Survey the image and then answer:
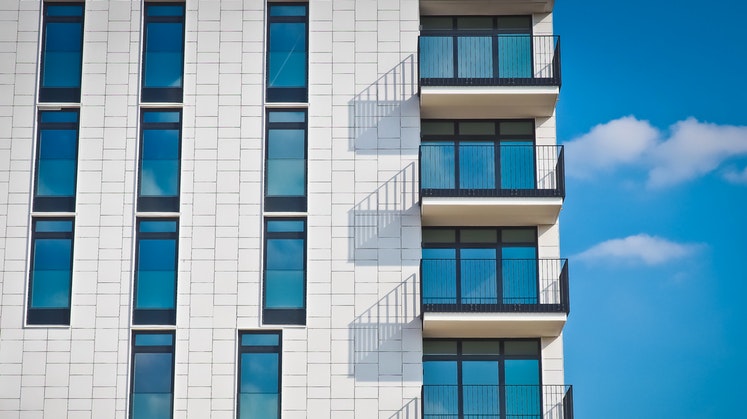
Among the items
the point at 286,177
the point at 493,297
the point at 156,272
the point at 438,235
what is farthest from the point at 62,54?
the point at 493,297

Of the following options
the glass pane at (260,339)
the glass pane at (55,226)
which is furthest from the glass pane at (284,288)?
the glass pane at (55,226)

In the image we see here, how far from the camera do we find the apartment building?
1243 inches

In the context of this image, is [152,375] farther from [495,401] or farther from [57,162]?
[495,401]

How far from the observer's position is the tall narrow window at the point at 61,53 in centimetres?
3347

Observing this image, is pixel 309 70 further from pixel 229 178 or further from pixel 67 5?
pixel 67 5

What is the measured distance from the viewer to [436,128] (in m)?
34.2

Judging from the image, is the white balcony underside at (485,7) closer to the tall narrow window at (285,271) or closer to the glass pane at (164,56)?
the glass pane at (164,56)

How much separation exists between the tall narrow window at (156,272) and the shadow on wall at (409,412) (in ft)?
19.2

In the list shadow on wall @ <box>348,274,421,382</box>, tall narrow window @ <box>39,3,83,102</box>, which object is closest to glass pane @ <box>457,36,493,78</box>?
shadow on wall @ <box>348,274,421,382</box>

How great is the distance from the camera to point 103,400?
31.4 meters

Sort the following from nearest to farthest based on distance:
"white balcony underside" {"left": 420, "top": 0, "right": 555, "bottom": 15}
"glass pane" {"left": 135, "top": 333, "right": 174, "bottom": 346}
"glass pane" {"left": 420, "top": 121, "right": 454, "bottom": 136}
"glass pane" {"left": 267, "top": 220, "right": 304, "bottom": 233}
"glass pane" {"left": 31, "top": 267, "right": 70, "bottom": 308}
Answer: "glass pane" {"left": 135, "top": 333, "right": 174, "bottom": 346}
"glass pane" {"left": 31, "top": 267, "right": 70, "bottom": 308}
"glass pane" {"left": 267, "top": 220, "right": 304, "bottom": 233}
"glass pane" {"left": 420, "top": 121, "right": 454, "bottom": 136}
"white balcony underside" {"left": 420, "top": 0, "right": 555, "bottom": 15}

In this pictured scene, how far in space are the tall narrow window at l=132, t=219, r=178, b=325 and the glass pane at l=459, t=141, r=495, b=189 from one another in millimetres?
7279

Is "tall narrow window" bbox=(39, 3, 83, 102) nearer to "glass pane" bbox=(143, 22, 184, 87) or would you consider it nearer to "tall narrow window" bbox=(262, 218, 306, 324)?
"glass pane" bbox=(143, 22, 184, 87)

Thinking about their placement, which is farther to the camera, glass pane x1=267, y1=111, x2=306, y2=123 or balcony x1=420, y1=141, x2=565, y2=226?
glass pane x1=267, y1=111, x2=306, y2=123
